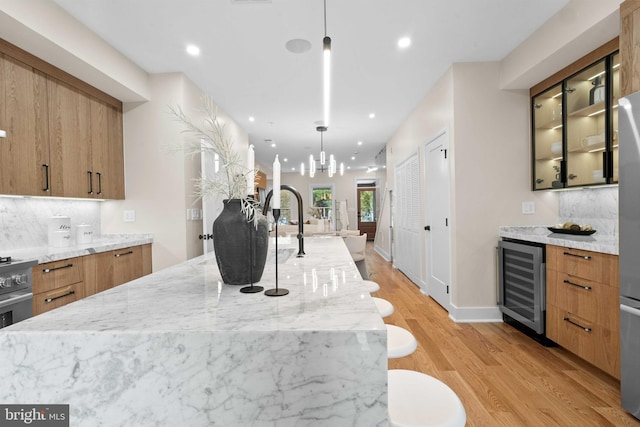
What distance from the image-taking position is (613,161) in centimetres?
241

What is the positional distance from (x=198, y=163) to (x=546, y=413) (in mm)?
3894

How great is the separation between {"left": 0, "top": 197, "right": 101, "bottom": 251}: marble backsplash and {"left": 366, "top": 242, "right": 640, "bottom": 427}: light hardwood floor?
320cm

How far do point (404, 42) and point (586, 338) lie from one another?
2.78 metres

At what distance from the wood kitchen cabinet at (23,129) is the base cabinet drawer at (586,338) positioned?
4.22 meters

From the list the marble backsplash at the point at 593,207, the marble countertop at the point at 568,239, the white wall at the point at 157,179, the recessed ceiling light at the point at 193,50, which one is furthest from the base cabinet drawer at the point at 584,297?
the recessed ceiling light at the point at 193,50

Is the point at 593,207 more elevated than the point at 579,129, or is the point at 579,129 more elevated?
the point at 579,129

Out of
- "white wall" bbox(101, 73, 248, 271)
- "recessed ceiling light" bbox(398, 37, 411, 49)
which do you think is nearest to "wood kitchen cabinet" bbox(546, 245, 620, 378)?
"recessed ceiling light" bbox(398, 37, 411, 49)

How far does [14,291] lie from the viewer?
6.43ft

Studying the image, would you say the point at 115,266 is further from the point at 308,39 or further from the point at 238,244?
the point at 308,39

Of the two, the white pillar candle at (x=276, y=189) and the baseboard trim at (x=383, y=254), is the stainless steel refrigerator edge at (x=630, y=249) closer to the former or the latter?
the white pillar candle at (x=276, y=189)

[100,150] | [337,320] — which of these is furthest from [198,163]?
[337,320]

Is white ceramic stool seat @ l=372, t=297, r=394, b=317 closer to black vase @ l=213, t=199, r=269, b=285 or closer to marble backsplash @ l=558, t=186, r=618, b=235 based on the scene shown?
black vase @ l=213, t=199, r=269, b=285

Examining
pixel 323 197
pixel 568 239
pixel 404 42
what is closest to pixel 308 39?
pixel 404 42

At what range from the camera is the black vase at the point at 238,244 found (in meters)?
1.05
